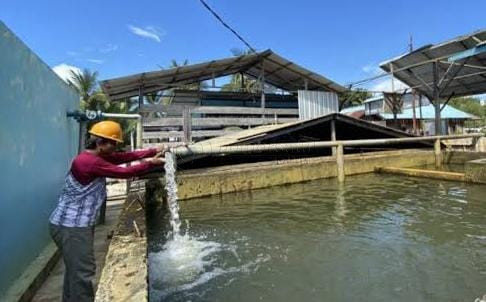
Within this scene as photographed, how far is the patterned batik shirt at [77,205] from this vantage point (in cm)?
294

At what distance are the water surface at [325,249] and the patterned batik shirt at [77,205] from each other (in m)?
1.51

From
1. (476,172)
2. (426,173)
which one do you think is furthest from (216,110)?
(476,172)

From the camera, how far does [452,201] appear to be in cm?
838

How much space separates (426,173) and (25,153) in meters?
10.6

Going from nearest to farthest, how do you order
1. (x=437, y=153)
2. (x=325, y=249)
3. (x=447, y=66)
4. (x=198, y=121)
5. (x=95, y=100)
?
1. (x=325, y=249)
2. (x=198, y=121)
3. (x=437, y=153)
4. (x=447, y=66)
5. (x=95, y=100)

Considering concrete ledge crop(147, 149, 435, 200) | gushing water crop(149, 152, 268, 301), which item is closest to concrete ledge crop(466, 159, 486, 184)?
concrete ledge crop(147, 149, 435, 200)

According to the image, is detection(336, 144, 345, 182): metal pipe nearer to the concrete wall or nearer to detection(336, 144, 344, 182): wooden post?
detection(336, 144, 344, 182): wooden post

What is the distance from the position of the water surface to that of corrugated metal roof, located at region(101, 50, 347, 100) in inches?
203

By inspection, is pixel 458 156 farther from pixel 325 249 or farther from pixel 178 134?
pixel 325 249

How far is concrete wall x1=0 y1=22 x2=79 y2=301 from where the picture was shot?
129 inches

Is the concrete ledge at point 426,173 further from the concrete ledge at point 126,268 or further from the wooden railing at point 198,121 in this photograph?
the concrete ledge at point 126,268

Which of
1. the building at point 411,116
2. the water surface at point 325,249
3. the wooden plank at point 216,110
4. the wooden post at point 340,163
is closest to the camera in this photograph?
the water surface at point 325,249

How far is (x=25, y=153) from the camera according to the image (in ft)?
12.7

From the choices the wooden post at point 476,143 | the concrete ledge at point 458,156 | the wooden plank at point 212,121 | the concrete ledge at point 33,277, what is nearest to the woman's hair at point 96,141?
the concrete ledge at point 33,277
